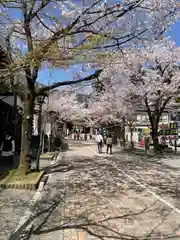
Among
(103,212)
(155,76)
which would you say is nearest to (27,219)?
(103,212)

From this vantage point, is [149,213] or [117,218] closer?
[117,218]

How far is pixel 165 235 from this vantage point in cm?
634

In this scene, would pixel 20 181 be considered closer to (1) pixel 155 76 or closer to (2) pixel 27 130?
(2) pixel 27 130

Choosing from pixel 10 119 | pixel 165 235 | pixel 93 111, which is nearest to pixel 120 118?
pixel 93 111

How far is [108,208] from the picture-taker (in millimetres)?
8703

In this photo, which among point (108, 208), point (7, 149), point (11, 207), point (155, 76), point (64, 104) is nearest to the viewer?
point (11, 207)

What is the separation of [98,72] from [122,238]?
851 cm

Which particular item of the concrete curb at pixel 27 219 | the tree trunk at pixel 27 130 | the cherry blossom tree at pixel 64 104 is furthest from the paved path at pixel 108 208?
the cherry blossom tree at pixel 64 104

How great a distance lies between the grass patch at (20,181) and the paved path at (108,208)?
475 mm

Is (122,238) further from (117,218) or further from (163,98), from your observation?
(163,98)

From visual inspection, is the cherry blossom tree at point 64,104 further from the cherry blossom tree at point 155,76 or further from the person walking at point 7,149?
the person walking at point 7,149

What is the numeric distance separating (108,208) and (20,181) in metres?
4.05

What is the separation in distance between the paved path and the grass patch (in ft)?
1.56

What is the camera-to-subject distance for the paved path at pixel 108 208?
21.6 feet
